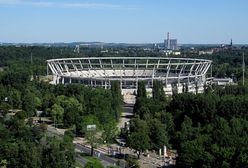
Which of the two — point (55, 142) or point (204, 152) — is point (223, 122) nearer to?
point (204, 152)

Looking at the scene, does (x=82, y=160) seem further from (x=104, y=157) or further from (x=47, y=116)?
(x=47, y=116)

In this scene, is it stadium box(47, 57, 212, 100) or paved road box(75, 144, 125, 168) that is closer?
paved road box(75, 144, 125, 168)

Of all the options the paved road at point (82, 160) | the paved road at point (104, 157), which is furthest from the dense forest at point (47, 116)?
the paved road at point (82, 160)

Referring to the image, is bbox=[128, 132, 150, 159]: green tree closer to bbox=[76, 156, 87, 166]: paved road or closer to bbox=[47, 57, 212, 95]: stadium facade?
bbox=[76, 156, 87, 166]: paved road

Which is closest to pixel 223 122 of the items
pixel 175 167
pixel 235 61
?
pixel 175 167

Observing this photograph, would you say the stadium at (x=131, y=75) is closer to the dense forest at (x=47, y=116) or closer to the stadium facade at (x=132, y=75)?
the stadium facade at (x=132, y=75)

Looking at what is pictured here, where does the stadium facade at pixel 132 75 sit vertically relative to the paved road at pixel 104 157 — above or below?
above

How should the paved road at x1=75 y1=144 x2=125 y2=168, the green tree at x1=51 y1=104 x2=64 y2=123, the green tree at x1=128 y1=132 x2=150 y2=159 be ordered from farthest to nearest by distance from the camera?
the green tree at x1=51 y1=104 x2=64 y2=123 → the green tree at x1=128 y1=132 x2=150 y2=159 → the paved road at x1=75 y1=144 x2=125 y2=168

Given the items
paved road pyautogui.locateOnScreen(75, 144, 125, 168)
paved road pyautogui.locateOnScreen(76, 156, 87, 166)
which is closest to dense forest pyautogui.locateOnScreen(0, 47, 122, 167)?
paved road pyautogui.locateOnScreen(75, 144, 125, 168)

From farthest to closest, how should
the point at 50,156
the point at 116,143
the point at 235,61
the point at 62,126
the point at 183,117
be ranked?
the point at 235,61
the point at 62,126
the point at 183,117
the point at 116,143
the point at 50,156

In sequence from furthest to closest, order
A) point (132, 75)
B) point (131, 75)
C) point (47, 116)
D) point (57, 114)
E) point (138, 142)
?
point (131, 75)
point (132, 75)
point (47, 116)
point (57, 114)
point (138, 142)

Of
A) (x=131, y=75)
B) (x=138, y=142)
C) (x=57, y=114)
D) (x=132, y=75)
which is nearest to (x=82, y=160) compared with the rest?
(x=138, y=142)
